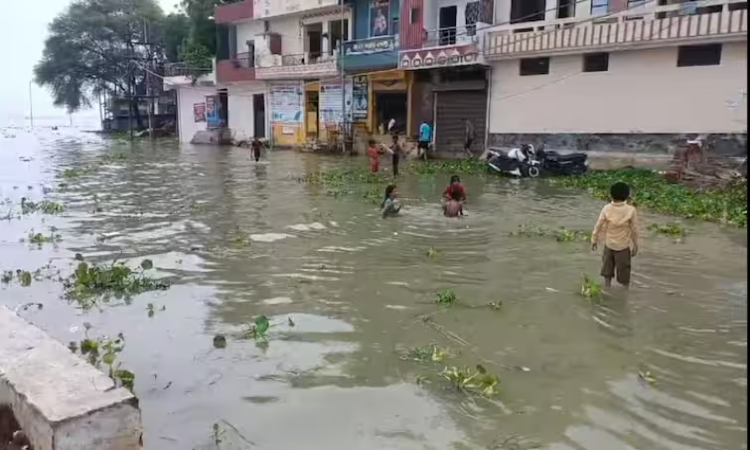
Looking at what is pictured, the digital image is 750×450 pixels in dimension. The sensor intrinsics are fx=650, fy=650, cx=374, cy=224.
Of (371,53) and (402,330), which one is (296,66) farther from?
(402,330)

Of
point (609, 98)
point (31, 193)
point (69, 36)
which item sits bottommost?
point (31, 193)

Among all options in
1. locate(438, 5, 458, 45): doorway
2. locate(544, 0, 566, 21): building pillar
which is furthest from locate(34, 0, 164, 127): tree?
locate(544, 0, 566, 21): building pillar

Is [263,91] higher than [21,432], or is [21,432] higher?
[263,91]

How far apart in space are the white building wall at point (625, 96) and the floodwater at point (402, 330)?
819 centimetres

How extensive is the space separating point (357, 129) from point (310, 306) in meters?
23.1

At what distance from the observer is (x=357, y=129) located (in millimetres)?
29562

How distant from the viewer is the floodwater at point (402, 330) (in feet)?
14.4

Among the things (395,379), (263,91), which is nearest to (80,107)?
(263,91)

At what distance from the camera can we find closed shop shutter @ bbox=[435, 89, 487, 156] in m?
24.6

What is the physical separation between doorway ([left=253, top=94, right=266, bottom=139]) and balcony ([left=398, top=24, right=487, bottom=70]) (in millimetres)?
12815

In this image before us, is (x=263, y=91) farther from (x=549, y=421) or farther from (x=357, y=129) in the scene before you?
(x=549, y=421)

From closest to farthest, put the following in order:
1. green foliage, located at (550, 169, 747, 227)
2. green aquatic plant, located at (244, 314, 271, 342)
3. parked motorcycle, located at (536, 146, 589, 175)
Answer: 1. green aquatic plant, located at (244, 314, 271, 342)
2. green foliage, located at (550, 169, 747, 227)
3. parked motorcycle, located at (536, 146, 589, 175)

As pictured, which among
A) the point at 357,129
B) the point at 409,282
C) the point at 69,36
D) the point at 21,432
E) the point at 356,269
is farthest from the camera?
the point at 69,36

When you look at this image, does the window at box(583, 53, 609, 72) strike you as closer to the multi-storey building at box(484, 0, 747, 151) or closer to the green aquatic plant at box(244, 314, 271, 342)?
the multi-storey building at box(484, 0, 747, 151)
